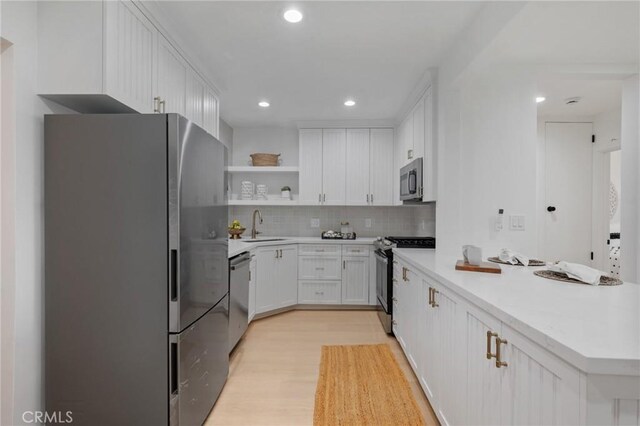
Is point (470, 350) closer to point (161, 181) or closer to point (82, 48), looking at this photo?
point (161, 181)

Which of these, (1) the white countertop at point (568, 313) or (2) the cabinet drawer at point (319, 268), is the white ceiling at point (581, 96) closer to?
(1) the white countertop at point (568, 313)

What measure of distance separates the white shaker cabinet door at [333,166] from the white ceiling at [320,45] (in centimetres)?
73

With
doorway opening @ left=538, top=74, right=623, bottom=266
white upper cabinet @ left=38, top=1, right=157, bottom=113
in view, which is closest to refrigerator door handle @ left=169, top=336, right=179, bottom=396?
white upper cabinet @ left=38, top=1, right=157, bottom=113

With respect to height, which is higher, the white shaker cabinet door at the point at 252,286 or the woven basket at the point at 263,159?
the woven basket at the point at 263,159

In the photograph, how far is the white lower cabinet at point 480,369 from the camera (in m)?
0.87

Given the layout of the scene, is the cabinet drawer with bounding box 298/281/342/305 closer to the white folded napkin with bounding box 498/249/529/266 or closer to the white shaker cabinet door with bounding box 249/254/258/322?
the white shaker cabinet door with bounding box 249/254/258/322

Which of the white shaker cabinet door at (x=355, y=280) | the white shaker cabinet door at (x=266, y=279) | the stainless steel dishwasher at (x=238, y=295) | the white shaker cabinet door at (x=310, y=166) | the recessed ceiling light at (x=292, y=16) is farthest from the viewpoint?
the white shaker cabinet door at (x=310, y=166)

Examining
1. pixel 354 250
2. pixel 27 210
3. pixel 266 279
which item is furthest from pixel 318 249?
pixel 27 210

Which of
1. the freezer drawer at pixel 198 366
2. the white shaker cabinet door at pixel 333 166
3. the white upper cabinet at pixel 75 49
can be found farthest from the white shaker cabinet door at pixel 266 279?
the white upper cabinet at pixel 75 49

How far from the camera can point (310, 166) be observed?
4277 millimetres

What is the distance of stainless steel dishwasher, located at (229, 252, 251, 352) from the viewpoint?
8.31 feet

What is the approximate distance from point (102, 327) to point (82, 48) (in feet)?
4.51

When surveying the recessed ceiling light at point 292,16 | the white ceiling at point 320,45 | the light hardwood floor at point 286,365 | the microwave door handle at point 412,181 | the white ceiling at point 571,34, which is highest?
the white ceiling at point 320,45

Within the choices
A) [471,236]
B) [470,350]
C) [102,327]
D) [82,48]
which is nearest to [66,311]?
[102,327]
